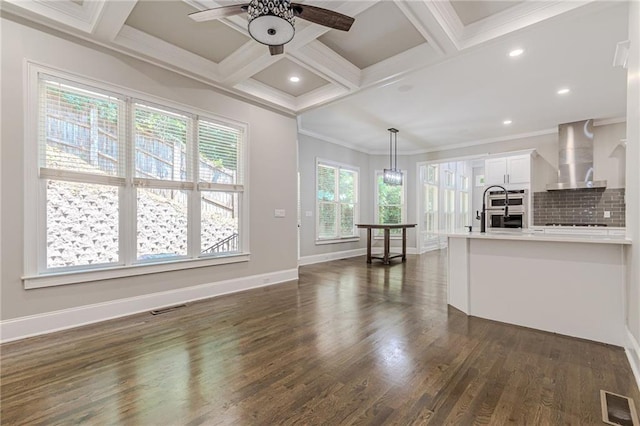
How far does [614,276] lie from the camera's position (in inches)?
98.3

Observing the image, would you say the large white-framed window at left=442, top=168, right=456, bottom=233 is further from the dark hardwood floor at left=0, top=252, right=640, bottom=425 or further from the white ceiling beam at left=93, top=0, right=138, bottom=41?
the white ceiling beam at left=93, top=0, right=138, bottom=41

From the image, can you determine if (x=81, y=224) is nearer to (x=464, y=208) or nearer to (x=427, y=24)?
(x=427, y=24)

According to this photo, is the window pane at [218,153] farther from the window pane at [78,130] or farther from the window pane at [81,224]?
the window pane at [81,224]

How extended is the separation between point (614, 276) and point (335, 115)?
177 inches

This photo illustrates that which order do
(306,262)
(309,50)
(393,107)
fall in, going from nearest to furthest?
(309,50) < (393,107) < (306,262)

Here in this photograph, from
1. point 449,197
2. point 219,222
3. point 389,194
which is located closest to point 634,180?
point 219,222

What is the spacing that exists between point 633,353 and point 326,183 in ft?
19.2

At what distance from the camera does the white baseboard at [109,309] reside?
8.55 feet

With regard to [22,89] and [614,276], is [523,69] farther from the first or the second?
[22,89]

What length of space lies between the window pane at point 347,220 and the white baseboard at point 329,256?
497 mm

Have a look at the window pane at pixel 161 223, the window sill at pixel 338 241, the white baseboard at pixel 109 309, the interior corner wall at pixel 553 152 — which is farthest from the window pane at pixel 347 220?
the window pane at pixel 161 223

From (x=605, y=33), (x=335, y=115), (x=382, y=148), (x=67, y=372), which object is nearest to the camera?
(x=67, y=372)

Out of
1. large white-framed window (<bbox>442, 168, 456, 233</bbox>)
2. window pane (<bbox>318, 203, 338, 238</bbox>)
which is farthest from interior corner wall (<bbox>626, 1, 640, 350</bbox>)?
large white-framed window (<bbox>442, 168, 456, 233</bbox>)

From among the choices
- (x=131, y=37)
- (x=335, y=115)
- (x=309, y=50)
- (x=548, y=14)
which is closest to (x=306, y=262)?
(x=335, y=115)
